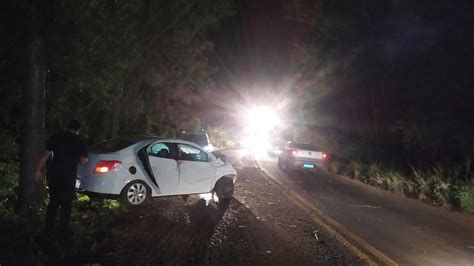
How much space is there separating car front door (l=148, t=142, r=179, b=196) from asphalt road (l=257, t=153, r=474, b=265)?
3232 mm

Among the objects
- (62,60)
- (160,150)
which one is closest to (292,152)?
(160,150)

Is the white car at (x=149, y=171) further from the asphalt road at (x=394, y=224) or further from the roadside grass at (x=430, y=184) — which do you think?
the roadside grass at (x=430, y=184)

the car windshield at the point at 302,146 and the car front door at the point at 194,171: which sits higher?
the car windshield at the point at 302,146

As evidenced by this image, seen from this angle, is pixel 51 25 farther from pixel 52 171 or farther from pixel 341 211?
pixel 341 211

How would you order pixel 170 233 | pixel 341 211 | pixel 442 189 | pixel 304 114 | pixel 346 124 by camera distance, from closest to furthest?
1. pixel 170 233
2. pixel 341 211
3. pixel 442 189
4. pixel 346 124
5. pixel 304 114

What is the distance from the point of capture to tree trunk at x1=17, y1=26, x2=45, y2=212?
24.0ft

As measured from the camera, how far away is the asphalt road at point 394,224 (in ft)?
23.4

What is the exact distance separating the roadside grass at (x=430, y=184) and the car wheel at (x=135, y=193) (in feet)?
26.3

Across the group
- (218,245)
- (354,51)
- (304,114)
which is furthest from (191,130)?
(218,245)

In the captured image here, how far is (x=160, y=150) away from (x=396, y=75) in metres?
13.1

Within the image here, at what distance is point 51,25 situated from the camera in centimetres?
755

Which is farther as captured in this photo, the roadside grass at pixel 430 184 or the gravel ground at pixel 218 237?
the roadside grass at pixel 430 184

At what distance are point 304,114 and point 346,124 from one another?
6.09 m

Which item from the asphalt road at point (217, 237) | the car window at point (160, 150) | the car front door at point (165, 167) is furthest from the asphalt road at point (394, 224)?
the car window at point (160, 150)
